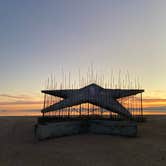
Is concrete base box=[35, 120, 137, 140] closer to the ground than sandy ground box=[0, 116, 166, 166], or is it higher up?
higher up

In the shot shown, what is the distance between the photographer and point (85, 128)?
2386 cm

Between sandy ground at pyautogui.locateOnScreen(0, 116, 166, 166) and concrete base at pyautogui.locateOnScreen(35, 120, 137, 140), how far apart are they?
815mm

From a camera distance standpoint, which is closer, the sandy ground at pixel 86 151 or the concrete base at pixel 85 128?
the sandy ground at pixel 86 151

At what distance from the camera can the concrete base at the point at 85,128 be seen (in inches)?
816

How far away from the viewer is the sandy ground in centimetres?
1430

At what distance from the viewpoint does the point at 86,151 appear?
1675 centimetres

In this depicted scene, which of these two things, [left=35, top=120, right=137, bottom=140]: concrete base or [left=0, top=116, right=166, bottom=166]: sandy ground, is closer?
[left=0, top=116, right=166, bottom=166]: sandy ground

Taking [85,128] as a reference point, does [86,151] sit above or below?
below

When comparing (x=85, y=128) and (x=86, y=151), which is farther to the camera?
(x=85, y=128)

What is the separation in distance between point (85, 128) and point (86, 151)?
711 cm

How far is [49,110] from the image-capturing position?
25.0 metres

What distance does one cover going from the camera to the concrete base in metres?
20.7

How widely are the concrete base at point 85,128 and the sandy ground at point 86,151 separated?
2.68ft

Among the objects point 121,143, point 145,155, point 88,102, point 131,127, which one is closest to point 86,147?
point 121,143
